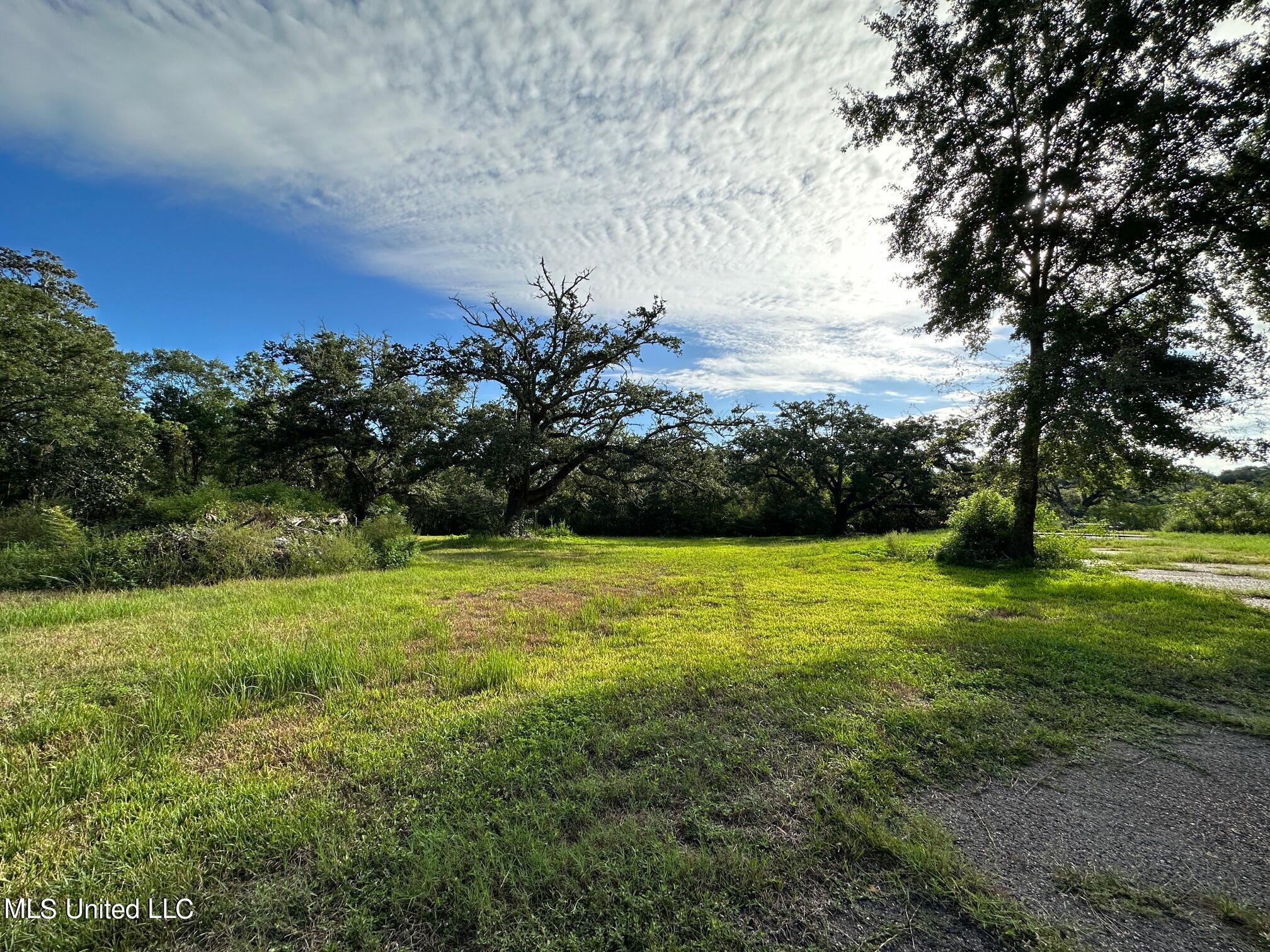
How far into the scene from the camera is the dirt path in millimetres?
1617

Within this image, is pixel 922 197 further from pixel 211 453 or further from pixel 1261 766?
pixel 211 453

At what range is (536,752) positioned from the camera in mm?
2643

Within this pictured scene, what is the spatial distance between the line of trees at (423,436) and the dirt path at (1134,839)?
8.12 meters

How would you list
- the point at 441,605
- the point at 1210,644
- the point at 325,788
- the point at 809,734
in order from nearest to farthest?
the point at 325,788
the point at 809,734
the point at 1210,644
the point at 441,605

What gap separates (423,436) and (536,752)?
18.4 m

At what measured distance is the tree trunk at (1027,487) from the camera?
8.27m

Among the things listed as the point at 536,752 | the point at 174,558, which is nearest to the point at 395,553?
the point at 174,558

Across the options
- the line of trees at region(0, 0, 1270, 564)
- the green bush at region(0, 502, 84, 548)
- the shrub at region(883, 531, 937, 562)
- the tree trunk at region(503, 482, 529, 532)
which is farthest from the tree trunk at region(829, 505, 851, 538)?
the green bush at region(0, 502, 84, 548)

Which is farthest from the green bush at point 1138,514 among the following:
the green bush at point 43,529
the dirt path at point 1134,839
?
the green bush at point 43,529

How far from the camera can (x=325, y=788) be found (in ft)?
7.57

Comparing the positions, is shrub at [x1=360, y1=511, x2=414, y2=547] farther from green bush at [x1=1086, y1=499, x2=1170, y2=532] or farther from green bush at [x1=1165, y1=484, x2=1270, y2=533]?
green bush at [x1=1086, y1=499, x2=1170, y2=532]

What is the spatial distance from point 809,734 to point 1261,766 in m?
2.42

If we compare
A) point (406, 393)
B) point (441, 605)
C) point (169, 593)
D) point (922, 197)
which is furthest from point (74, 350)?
point (922, 197)

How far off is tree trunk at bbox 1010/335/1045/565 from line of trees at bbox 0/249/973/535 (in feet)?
3.12
